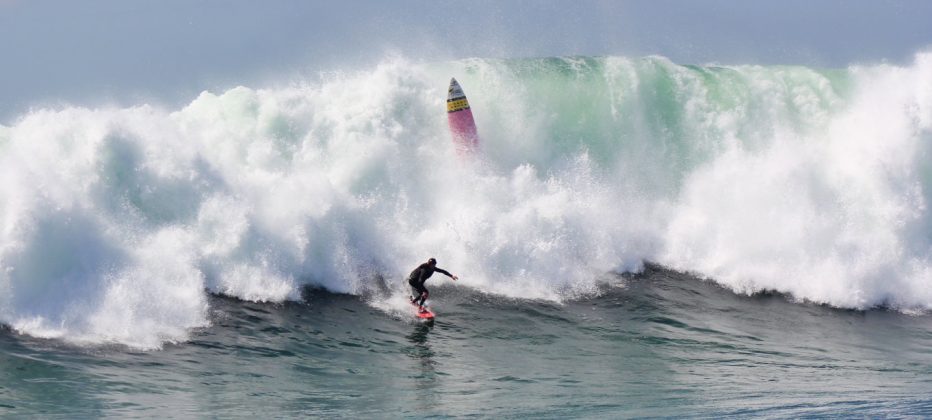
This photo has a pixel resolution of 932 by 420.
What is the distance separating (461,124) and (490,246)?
341 cm

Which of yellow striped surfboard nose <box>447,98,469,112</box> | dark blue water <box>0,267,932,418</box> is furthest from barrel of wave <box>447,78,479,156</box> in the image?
dark blue water <box>0,267,932,418</box>

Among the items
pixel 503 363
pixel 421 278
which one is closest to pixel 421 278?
pixel 421 278

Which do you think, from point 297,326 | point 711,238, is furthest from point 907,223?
point 297,326

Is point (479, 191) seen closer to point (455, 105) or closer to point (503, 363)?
point (455, 105)

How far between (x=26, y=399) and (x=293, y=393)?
117 inches

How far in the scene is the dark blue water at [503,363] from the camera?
11.2 meters

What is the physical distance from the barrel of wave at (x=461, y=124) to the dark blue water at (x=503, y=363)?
3978mm

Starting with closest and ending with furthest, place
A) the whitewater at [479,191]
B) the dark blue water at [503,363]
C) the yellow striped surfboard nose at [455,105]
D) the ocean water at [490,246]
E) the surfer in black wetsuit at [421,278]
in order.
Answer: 1. the dark blue water at [503,363]
2. the ocean water at [490,246]
3. the whitewater at [479,191]
4. the surfer in black wetsuit at [421,278]
5. the yellow striped surfboard nose at [455,105]

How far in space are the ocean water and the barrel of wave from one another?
345mm

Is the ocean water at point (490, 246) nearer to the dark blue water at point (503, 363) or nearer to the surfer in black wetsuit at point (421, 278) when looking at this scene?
the dark blue water at point (503, 363)

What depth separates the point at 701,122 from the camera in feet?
75.0

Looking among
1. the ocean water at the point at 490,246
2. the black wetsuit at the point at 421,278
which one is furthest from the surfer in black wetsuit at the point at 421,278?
the ocean water at the point at 490,246

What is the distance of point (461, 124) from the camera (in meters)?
20.4

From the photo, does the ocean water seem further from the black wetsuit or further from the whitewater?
the black wetsuit
